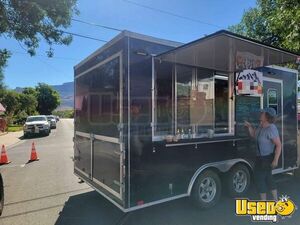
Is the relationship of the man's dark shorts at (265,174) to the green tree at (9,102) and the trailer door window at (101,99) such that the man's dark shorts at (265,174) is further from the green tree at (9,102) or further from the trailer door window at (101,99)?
the green tree at (9,102)

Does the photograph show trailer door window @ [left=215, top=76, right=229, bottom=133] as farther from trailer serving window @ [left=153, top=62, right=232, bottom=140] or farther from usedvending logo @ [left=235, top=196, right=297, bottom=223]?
usedvending logo @ [left=235, top=196, right=297, bottom=223]

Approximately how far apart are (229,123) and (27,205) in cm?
443

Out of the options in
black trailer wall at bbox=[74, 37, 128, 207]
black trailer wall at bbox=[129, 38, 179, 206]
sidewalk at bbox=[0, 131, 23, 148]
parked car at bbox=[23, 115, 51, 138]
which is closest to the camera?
black trailer wall at bbox=[129, 38, 179, 206]

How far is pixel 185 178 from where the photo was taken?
16.7ft

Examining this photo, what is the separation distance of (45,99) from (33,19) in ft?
220

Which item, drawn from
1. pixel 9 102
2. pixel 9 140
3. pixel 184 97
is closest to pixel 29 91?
pixel 9 102

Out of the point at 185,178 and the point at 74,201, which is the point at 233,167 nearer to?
the point at 185,178

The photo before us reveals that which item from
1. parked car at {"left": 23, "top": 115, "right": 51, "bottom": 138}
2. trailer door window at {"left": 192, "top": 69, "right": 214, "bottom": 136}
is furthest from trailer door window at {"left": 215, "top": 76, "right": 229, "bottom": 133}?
parked car at {"left": 23, "top": 115, "right": 51, "bottom": 138}

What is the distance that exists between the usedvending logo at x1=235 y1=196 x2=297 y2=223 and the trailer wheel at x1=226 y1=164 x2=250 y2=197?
0.26m

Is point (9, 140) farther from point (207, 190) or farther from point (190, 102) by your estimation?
point (207, 190)

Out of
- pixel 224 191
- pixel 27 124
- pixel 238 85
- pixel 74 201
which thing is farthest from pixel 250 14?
pixel 27 124

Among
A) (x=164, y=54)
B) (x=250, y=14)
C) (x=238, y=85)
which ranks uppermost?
(x=250, y=14)

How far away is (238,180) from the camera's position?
6.10 meters

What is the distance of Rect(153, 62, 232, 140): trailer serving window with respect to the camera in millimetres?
4965
